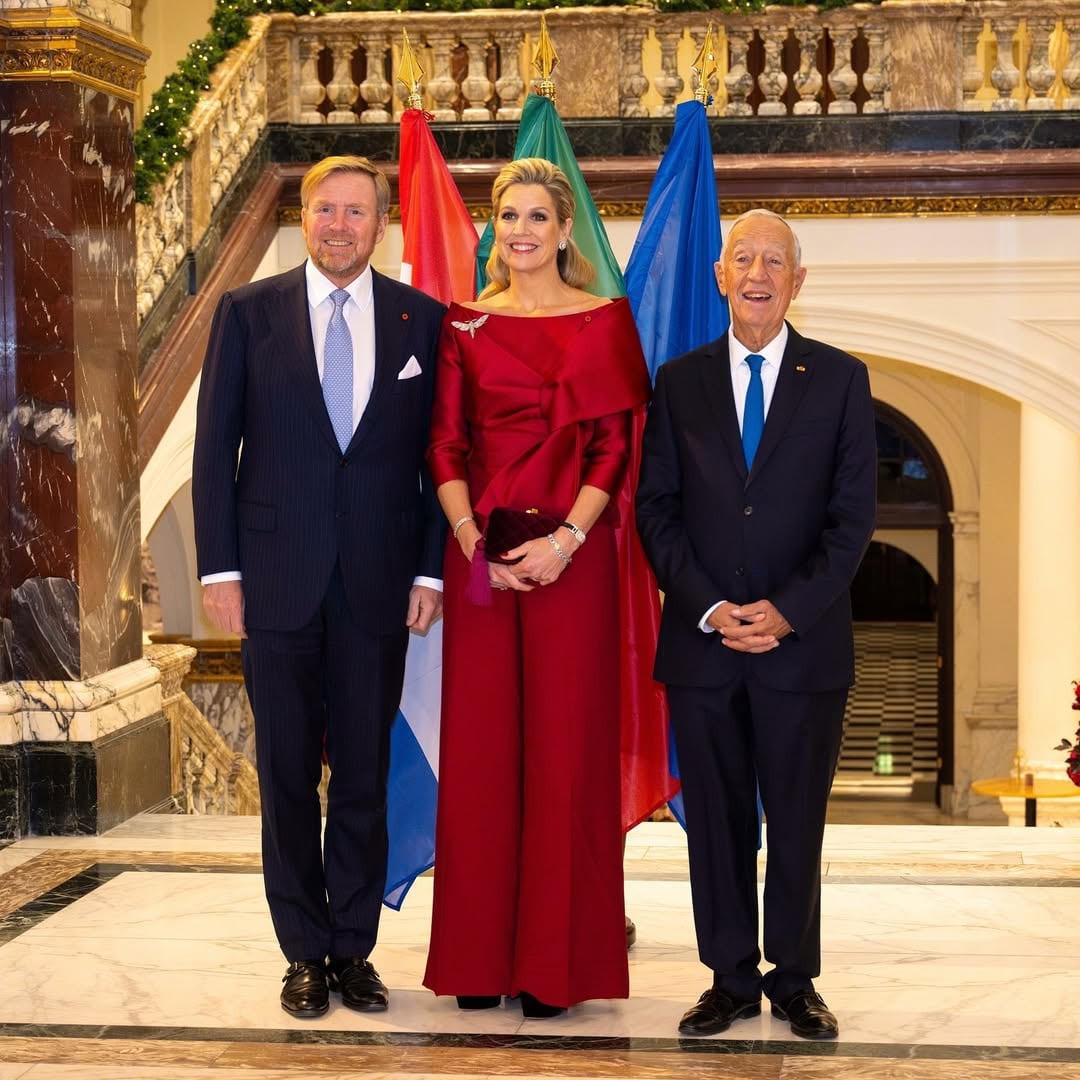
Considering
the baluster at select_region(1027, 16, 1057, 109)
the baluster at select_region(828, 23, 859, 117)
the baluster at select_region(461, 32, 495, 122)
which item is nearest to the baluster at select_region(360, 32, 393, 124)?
the baluster at select_region(461, 32, 495, 122)

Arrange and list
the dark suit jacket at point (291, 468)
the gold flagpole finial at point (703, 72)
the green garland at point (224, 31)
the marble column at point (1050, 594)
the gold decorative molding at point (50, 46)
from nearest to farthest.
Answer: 1. the dark suit jacket at point (291, 468)
2. the gold flagpole finial at point (703, 72)
3. the gold decorative molding at point (50, 46)
4. the green garland at point (224, 31)
5. the marble column at point (1050, 594)

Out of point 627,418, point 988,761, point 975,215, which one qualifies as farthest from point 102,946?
point 988,761

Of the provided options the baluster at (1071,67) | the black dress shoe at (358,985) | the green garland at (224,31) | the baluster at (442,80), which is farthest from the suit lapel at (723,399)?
the baluster at (1071,67)

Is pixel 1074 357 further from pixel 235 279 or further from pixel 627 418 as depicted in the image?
pixel 627 418

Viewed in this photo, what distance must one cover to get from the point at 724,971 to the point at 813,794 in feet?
1.41

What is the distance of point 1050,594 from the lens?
13.0 metres

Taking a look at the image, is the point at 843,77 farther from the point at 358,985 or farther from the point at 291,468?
the point at 358,985

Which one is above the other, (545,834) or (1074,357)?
(1074,357)

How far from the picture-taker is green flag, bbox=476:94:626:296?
14.9ft

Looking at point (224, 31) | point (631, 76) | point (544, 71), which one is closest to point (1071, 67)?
point (631, 76)

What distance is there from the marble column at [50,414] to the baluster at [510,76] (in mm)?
4548

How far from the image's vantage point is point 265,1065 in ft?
11.6

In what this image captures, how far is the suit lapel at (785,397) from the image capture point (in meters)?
3.65

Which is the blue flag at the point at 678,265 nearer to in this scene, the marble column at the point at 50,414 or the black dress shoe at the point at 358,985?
the black dress shoe at the point at 358,985
